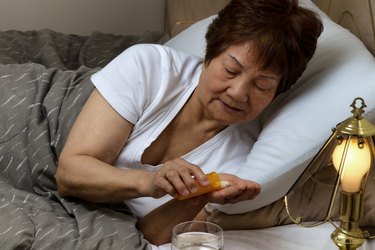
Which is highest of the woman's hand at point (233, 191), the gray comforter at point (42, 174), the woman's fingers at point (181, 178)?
the woman's fingers at point (181, 178)

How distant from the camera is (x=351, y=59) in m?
1.43

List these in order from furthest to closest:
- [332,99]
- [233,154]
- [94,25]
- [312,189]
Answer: [94,25]
[233,154]
[332,99]
[312,189]

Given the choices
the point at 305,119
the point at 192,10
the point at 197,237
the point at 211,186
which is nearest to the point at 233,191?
the point at 211,186

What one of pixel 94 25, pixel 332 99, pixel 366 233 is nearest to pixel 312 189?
pixel 366 233

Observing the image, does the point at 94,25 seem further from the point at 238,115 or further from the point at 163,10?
the point at 238,115

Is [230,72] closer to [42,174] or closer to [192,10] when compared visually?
[42,174]

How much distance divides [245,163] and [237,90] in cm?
16

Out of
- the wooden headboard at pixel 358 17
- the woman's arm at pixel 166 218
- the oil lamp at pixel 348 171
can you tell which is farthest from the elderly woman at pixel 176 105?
the oil lamp at pixel 348 171

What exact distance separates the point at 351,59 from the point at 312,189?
0.45 m

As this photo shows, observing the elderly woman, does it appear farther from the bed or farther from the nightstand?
the nightstand

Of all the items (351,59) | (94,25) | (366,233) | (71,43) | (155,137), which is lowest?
(94,25)

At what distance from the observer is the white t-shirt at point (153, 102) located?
1.39m

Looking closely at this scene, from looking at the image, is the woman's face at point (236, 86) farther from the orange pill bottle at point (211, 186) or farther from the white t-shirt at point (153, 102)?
the orange pill bottle at point (211, 186)

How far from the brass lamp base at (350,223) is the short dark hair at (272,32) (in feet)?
1.44
